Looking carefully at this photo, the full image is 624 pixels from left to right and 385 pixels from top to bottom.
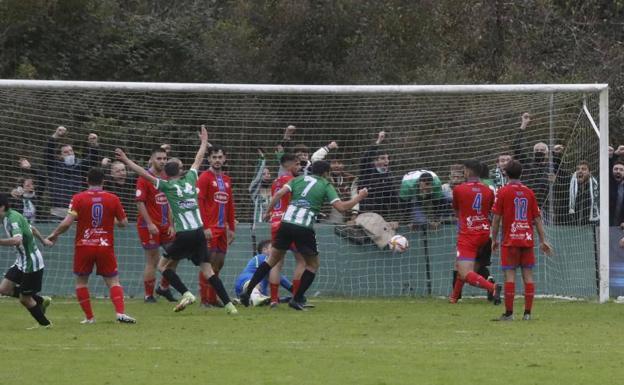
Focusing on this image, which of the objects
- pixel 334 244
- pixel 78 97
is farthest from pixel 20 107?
pixel 334 244

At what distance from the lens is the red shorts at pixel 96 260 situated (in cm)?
1452

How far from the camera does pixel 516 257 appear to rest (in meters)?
14.7

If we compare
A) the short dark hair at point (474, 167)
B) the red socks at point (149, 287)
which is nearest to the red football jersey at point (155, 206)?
the red socks at point (149, 287)

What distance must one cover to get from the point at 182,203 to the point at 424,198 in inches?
187

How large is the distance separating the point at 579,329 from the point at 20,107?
9.21m

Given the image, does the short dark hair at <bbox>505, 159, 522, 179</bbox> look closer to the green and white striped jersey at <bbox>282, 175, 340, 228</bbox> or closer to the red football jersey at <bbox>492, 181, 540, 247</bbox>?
the red football jersey at <bbox>492, 181, 540, 247</bbox>

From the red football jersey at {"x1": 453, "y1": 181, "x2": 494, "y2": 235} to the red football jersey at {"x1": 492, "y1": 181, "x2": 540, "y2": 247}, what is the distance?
2375 mm

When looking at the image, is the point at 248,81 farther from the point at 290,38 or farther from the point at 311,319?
the point at 311,319

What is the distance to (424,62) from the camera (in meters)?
27.7

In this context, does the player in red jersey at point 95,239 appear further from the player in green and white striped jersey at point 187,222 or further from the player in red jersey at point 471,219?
the player in red jersey at point 471,219

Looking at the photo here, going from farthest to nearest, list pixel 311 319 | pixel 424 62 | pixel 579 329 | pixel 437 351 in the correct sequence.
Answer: pixel 424 62, pixel 311 319, pixel 579 329, pixel 437 351

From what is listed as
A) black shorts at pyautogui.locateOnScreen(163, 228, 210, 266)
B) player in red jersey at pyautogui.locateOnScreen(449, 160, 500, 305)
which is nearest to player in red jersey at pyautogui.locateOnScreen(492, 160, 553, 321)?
player in red jersey at pyautogui.locateOnScreen(449, 160, 500, 305)

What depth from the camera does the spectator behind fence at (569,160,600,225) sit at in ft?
62.1

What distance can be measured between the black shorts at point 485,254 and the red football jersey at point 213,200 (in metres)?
3.54
